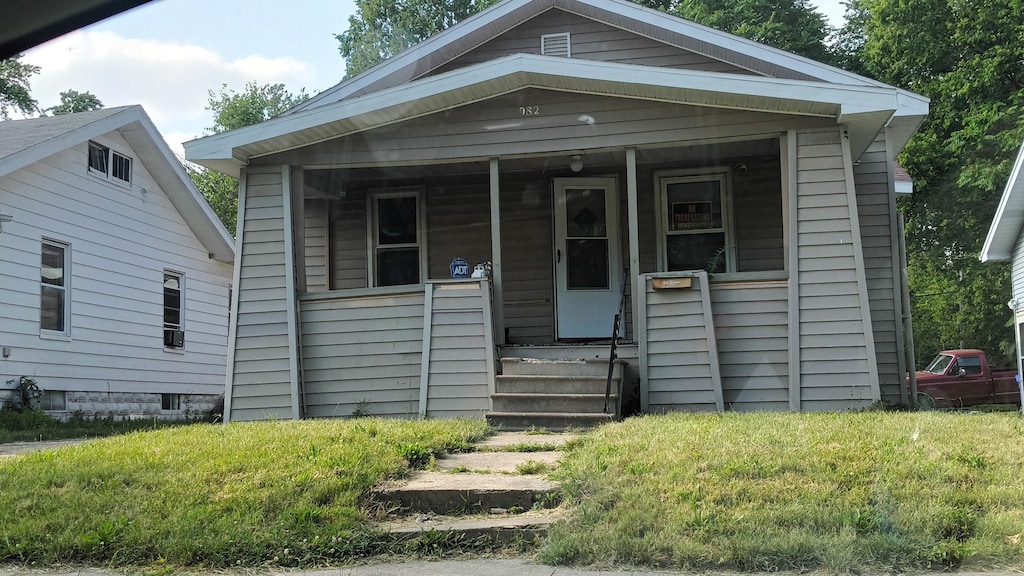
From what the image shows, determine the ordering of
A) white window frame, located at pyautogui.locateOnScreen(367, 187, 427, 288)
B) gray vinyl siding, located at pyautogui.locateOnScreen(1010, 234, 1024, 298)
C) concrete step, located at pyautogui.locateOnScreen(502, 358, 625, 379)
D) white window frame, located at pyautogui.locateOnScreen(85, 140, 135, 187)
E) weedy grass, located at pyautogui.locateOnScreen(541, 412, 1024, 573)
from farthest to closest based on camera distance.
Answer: gray vinyl siding, located at pyautogui.locateOnScreen(1010, 234, 1024, 298)
white window frame, located at pyautogui.locateOnScreen(85, 140, 135, 187)
white window frame, located at pyautogui.locateOnScreen(367, 187, 427, 288)
concrete step, located at pyautogui.locateOnScreen(502, 358, 625, 379)
weedy grass, located at pyautogui.locateOnScreen(541, 412, 1024, 573)

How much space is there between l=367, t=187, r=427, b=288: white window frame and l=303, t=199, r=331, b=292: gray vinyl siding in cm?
55

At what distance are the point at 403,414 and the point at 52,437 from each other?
171 inches

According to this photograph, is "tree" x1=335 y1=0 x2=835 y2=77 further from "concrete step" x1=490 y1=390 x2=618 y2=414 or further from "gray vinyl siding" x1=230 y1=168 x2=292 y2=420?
"concrete step" x1=490 y1=390 x2=618 y2=414

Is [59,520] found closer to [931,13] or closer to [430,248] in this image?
[430,248]

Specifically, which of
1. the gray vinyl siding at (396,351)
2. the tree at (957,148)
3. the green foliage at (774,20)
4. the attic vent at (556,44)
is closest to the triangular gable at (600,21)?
the attic vent at (556,44)

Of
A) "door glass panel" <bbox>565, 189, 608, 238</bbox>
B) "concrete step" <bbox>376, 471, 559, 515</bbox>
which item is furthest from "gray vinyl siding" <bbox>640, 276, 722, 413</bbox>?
"concrete step" <bbox>376, 471, 559, 515</bbox>

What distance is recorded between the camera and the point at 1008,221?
15961 millimetres

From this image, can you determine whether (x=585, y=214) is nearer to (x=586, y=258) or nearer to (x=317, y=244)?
(x=586, y=258)

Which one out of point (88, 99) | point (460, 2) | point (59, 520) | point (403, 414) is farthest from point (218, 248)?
→ point (59, 520)

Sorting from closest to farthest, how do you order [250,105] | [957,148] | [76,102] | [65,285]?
[65,285] → [76,102] → [957,148] → [250,105]

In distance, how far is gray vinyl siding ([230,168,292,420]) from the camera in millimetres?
9719

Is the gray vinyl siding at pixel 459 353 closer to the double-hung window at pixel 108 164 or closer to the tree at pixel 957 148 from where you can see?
the double-hung window at pixel 108 164

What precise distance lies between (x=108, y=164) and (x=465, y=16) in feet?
20.6

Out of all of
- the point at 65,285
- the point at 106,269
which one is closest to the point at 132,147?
the point at 106,269
